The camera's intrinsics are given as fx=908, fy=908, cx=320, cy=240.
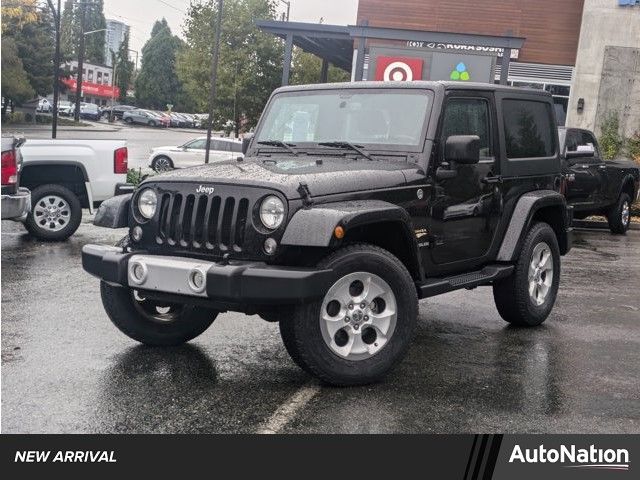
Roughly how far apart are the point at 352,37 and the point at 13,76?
33245mm

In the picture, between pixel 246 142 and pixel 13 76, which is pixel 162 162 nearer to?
pixel 246 142

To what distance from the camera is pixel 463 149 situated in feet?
20.0

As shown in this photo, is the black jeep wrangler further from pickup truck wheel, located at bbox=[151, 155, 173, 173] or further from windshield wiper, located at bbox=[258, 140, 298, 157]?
pickup truck wheel, located at bbox=[151, 155, 173, 173]

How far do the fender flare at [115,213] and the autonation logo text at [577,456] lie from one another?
3083mm

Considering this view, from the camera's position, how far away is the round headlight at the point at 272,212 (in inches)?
209

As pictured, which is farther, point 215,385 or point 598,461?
point 215,385

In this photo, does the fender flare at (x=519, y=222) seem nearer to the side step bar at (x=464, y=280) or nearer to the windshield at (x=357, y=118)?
the side step bar at (x=464, y=280)

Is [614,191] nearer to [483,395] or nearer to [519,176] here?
[519,176]

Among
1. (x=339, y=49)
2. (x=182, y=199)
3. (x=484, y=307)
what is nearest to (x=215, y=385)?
(x=182, y=199)

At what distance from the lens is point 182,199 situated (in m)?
5.66

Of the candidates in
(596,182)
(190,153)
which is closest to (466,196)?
(596,182)

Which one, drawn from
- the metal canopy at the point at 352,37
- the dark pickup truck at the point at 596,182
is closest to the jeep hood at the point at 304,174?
the dark pickup truck at the point at 596,182

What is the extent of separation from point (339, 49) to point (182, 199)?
993 inches

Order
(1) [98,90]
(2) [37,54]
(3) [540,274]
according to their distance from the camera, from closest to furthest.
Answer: (3) [540,274] < (2) [37,54] < (1) [98,90]
